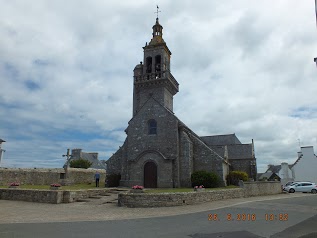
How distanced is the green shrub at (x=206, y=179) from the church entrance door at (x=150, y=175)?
144 inches

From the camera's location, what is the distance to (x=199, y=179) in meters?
21.9

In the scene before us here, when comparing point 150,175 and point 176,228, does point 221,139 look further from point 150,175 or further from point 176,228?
point 176,228

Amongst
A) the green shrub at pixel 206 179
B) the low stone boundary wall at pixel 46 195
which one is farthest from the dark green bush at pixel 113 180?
the green shrub at pixel 206 179

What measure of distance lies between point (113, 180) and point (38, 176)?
26.1 feet

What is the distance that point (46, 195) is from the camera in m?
15.4

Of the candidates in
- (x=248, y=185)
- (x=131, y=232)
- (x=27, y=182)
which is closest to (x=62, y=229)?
(x=131, y=232)

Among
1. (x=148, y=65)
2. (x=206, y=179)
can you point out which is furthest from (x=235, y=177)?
(x=148, y=65)

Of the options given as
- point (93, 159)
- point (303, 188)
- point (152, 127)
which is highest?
point (152, 127)

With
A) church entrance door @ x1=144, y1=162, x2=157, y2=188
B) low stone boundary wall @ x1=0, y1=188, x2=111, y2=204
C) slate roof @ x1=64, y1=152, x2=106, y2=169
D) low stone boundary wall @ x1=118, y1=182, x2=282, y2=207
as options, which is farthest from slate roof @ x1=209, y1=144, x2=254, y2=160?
slate roof @ x1=64, y1=152, x2=106, y2=169

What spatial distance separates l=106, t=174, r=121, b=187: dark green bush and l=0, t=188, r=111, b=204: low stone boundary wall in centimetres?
641

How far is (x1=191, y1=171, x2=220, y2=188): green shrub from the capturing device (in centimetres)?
2167

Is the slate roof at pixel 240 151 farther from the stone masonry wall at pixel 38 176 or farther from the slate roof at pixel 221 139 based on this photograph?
the stone masonry wall at pixel 38 176

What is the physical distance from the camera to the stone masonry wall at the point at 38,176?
873 inches

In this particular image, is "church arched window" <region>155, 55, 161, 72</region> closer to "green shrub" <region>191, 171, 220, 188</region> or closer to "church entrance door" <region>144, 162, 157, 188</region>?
"church entrance door" <region>144, 162, 157, 188</region>
